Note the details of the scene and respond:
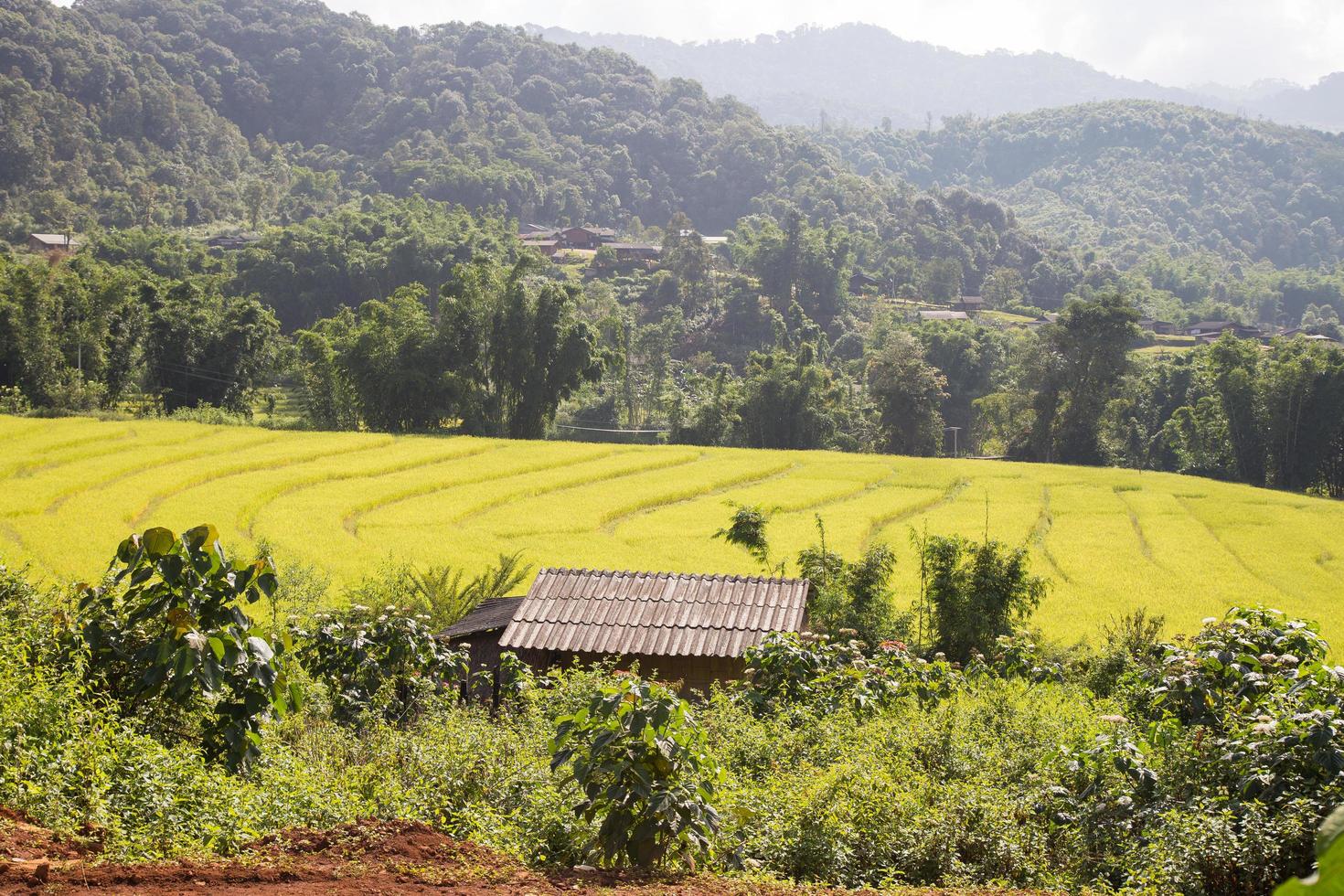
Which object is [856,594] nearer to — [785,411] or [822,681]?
[822,681]

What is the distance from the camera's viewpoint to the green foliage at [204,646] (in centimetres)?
583

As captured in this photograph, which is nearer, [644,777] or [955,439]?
[644,777]

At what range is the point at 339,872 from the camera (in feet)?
15.0

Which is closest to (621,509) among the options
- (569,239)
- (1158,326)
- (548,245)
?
(1158,326)

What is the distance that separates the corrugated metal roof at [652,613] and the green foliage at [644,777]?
240 inches

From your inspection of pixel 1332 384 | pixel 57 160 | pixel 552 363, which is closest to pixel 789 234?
pixel 552 363

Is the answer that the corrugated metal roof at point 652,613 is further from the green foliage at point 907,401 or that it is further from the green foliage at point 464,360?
the green foliage at point 907,401

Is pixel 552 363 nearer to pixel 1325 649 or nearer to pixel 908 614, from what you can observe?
pixel 908 614

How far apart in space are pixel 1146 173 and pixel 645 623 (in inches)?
6629

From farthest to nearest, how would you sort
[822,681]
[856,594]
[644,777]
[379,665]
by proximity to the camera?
[856,594]
[379,665]
[822,681]
[644,777]

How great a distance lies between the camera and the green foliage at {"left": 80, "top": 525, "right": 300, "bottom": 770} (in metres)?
5.83

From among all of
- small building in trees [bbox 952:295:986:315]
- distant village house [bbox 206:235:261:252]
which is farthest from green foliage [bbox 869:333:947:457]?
distant village house [bbox 206:235:261:252]

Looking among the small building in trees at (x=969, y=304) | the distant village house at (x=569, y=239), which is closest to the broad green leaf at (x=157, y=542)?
the distant village house at (x=569, y=239)

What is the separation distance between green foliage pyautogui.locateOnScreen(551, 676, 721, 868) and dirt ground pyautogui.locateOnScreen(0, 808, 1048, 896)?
0.16 metres
